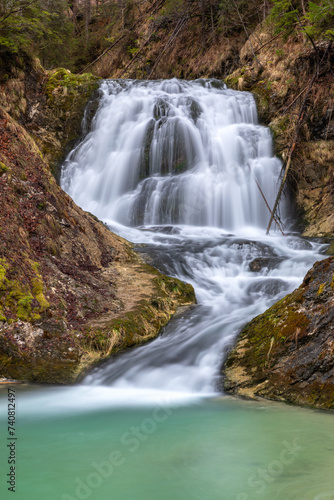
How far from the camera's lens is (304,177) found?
44.9 feet

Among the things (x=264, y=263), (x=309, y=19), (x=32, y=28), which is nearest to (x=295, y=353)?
(x=264, y=263)

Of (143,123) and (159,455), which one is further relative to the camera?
(143,123)

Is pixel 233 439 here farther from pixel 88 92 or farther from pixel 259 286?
pixel 88 92

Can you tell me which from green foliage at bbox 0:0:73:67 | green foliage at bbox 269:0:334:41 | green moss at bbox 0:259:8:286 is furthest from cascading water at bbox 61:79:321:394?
green foliage at bbox 0:0:73:67

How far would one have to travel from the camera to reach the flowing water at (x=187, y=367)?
2652 millimetres

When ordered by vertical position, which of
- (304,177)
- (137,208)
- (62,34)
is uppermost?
(62,34)

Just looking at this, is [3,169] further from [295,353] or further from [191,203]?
[191,203]

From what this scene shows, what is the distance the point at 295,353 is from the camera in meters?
4.32

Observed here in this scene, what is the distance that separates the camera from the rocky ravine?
16.0 feet

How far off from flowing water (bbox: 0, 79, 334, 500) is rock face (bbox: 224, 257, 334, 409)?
0.70 ft

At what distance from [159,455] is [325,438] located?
51.5 inches

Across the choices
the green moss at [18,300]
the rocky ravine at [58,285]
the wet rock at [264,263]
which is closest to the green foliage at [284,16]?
the wet rock at [264,263]

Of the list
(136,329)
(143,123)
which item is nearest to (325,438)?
(136,329)

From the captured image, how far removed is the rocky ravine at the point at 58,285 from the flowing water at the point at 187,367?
0.32 meters
